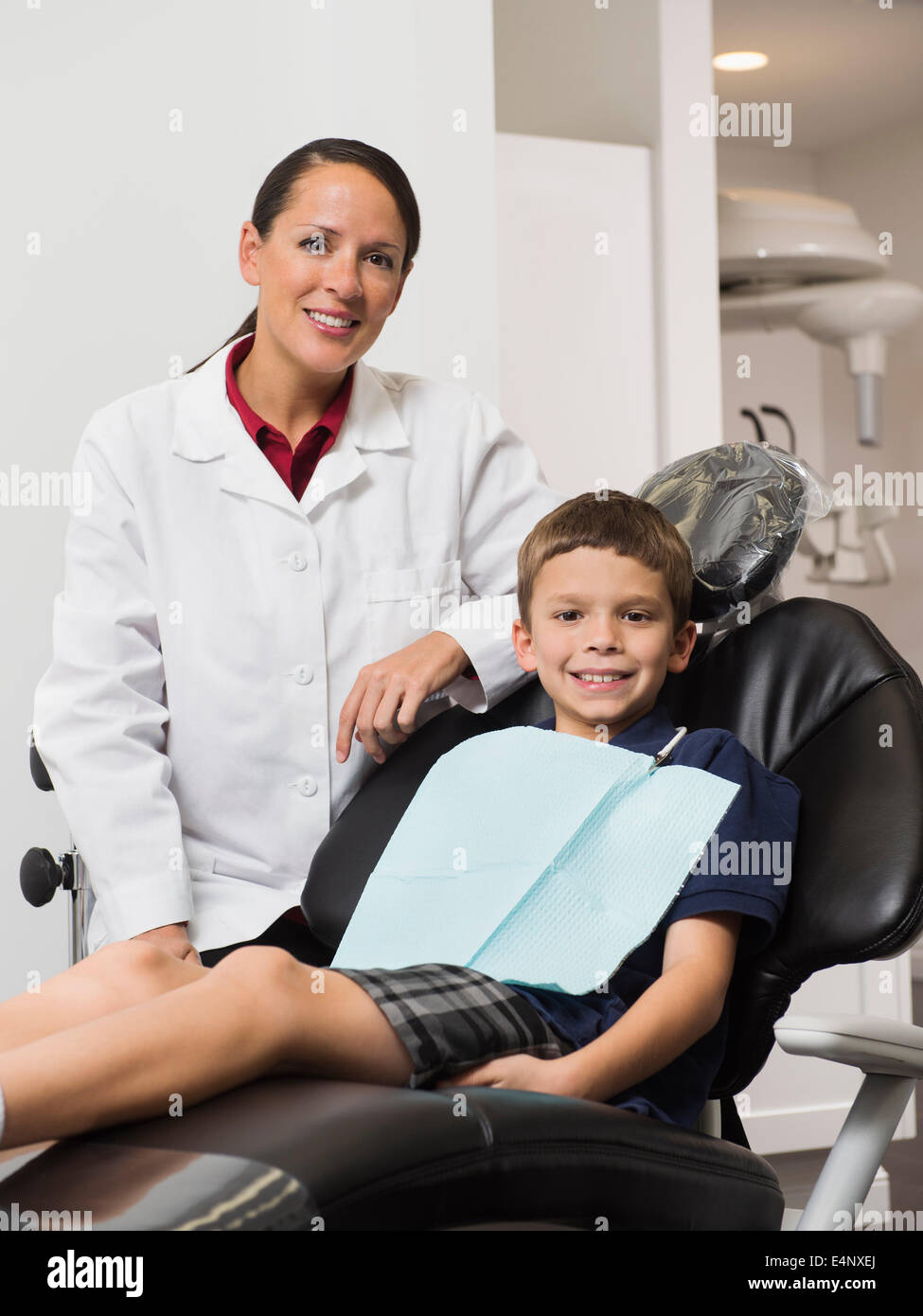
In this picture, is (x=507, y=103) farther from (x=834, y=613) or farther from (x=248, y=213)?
(x=834, y=613)

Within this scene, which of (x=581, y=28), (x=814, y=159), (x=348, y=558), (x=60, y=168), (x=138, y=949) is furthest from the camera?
(x=814, y=159)

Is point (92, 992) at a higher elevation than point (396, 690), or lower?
lower

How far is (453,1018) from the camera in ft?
3.33

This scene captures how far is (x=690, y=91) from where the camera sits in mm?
2631

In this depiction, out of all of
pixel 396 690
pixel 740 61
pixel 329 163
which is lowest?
pixel 396 690

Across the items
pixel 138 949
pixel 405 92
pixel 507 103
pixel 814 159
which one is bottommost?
pixel 138 949

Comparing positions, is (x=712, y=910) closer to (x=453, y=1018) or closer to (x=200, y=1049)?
(x=453, y=1018)

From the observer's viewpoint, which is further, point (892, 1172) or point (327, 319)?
point (892, 1172)

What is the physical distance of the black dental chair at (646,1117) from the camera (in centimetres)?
80

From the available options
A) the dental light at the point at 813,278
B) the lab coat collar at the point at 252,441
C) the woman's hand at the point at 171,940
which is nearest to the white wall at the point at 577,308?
the dental light at the point at 813,278

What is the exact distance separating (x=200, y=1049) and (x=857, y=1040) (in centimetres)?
47

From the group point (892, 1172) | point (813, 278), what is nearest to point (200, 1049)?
point (892, 1172)

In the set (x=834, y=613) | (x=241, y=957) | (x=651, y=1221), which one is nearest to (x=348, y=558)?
(x=834, y=613)

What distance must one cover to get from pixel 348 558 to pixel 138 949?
1.95ft
